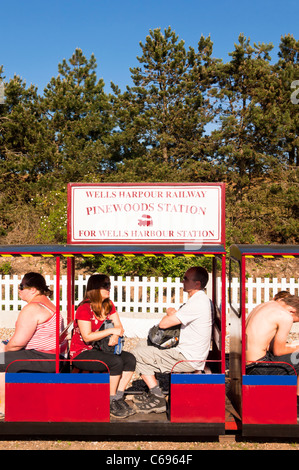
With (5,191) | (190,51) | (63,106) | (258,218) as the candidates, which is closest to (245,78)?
(190,51)

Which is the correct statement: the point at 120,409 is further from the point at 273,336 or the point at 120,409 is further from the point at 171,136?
the point at 171,136

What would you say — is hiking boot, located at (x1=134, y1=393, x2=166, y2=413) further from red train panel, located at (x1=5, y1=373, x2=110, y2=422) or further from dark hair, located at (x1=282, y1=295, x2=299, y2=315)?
dark hair, located at (x1=282, y1=295, x2=299, y2=315)

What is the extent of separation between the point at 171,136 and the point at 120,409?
50.6 ft

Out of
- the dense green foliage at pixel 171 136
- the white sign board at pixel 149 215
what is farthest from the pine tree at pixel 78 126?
the white sign board at pixel 149 215

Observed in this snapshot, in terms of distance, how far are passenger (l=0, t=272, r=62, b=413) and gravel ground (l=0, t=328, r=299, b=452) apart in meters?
0.44

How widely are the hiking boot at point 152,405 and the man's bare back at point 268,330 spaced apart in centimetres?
98

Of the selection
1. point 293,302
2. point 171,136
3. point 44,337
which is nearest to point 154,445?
point 44,337

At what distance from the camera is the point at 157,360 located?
4.28 m

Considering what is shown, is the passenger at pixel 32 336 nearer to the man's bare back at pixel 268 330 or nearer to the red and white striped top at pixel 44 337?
the red and white striped top at pixel 44 337

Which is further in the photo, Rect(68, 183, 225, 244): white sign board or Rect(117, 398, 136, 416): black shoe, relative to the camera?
Rect(68, 183, 225, 244): white sign board

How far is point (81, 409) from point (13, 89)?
625 inches

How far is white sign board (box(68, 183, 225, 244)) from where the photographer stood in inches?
168

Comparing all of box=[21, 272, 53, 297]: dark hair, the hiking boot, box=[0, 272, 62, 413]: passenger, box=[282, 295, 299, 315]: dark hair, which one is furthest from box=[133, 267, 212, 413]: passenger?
box=[21, 272, 53, 297]: dark hair

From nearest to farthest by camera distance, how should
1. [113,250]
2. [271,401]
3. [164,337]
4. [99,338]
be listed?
[271,401]
[113,250]
[99,338]
[164,337]
